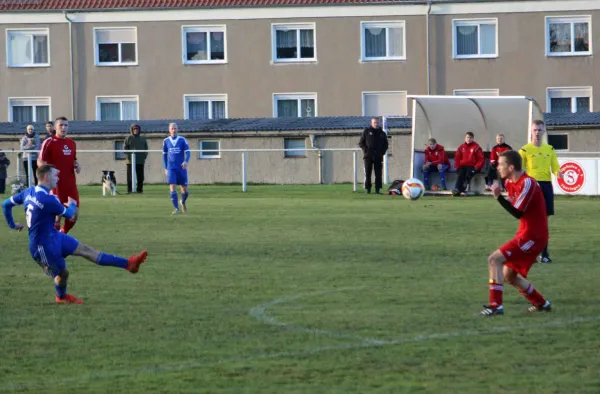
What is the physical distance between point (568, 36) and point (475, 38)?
354cm

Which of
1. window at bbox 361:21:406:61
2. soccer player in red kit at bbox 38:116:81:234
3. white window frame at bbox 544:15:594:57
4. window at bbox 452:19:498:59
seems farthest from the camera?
window at bbox 361:21:406:61

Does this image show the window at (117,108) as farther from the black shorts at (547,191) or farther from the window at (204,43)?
the black shorts at (547,191)

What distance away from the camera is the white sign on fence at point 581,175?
31.7 meters

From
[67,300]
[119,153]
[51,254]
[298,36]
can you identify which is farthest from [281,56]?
[51,254]

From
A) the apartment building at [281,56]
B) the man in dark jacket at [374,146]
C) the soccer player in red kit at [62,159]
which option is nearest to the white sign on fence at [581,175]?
the man in dark jacket at [374,146]

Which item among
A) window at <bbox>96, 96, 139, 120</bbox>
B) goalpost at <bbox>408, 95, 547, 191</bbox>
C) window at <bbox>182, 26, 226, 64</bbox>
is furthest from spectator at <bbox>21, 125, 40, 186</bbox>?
window at <bbox>182, 26, 226, 64</bbox>

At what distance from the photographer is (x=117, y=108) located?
50906mm

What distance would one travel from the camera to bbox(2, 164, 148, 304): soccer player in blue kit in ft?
38.8

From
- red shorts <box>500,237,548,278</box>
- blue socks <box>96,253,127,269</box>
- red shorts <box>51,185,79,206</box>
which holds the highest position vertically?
red shorts <box>51,185,79,206</box>

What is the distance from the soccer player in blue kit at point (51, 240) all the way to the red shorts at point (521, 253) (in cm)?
356

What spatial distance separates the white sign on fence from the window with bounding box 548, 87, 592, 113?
17.1 m

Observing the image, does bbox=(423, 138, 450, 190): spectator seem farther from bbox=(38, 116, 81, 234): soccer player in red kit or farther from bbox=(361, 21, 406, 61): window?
bbox=(361, 21, 406, 61): window

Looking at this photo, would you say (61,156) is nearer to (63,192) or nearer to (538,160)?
(63,192)

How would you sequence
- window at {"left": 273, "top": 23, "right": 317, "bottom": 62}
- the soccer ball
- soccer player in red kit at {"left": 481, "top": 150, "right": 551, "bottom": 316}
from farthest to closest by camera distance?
1. window at {"left": 273, "top": 23, "right": 317, "bottom": 62}
2. the soccer ball
3. soccer player in red kit at {"left": 481, "top": 150, "right": 551, "bottom": 316}
